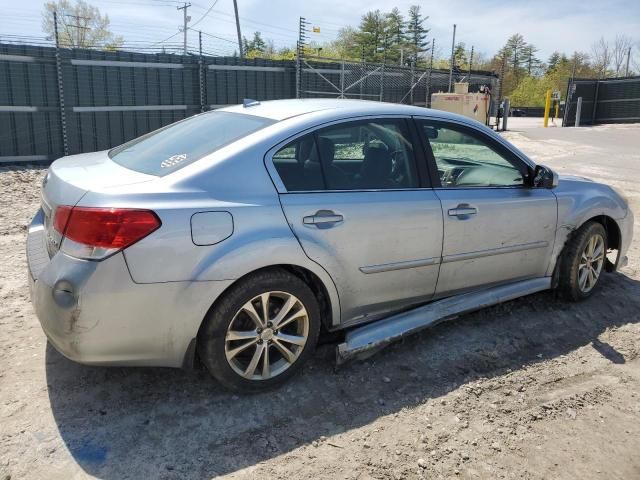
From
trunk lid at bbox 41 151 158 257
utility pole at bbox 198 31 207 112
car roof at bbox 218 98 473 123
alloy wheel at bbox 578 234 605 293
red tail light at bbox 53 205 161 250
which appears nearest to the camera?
red tail light at bbox 53 205 161 250

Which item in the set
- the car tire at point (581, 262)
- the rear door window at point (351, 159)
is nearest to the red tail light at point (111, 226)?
the rear door window at point (351, 159)

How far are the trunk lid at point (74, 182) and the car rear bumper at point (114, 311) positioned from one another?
0.79 feet

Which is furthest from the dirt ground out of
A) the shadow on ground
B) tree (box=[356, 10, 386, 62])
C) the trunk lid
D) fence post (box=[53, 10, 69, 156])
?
tree (box=[356, 10, 386, 62])

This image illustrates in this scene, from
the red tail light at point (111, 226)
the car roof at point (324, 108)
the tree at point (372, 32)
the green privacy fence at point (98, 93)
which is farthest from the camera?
the tree at point (372, 32)

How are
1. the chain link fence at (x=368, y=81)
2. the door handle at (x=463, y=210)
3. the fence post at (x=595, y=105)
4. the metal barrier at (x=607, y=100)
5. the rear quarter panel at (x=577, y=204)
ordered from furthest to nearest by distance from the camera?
1. the fence post at (x=595, y=105)
2. the metal barrier at (x=607, y=100)
3. the chain link fence at (x=368, y=81)
4. the rear quarter panel at (x=577, y=204)
5. the door handle at (x=463, y=210)

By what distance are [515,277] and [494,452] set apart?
5.52 ft

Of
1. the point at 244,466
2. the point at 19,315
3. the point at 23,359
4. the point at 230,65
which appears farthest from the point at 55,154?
the point at 244,466

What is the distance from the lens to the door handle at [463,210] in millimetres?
3539

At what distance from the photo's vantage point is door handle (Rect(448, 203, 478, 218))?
3539 millimetres

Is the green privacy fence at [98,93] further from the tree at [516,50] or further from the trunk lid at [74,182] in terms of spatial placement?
the tree at [516,50]

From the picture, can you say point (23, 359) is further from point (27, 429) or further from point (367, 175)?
point (367, 175)

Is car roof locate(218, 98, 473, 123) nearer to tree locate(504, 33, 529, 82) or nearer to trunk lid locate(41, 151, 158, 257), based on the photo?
trunk lid locate(41, 151, 158, 257)

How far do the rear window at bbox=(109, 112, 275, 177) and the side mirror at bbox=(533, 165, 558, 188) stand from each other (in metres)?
2.00

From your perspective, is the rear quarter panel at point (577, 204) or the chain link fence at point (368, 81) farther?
the chain link fence at point (368, 81)
